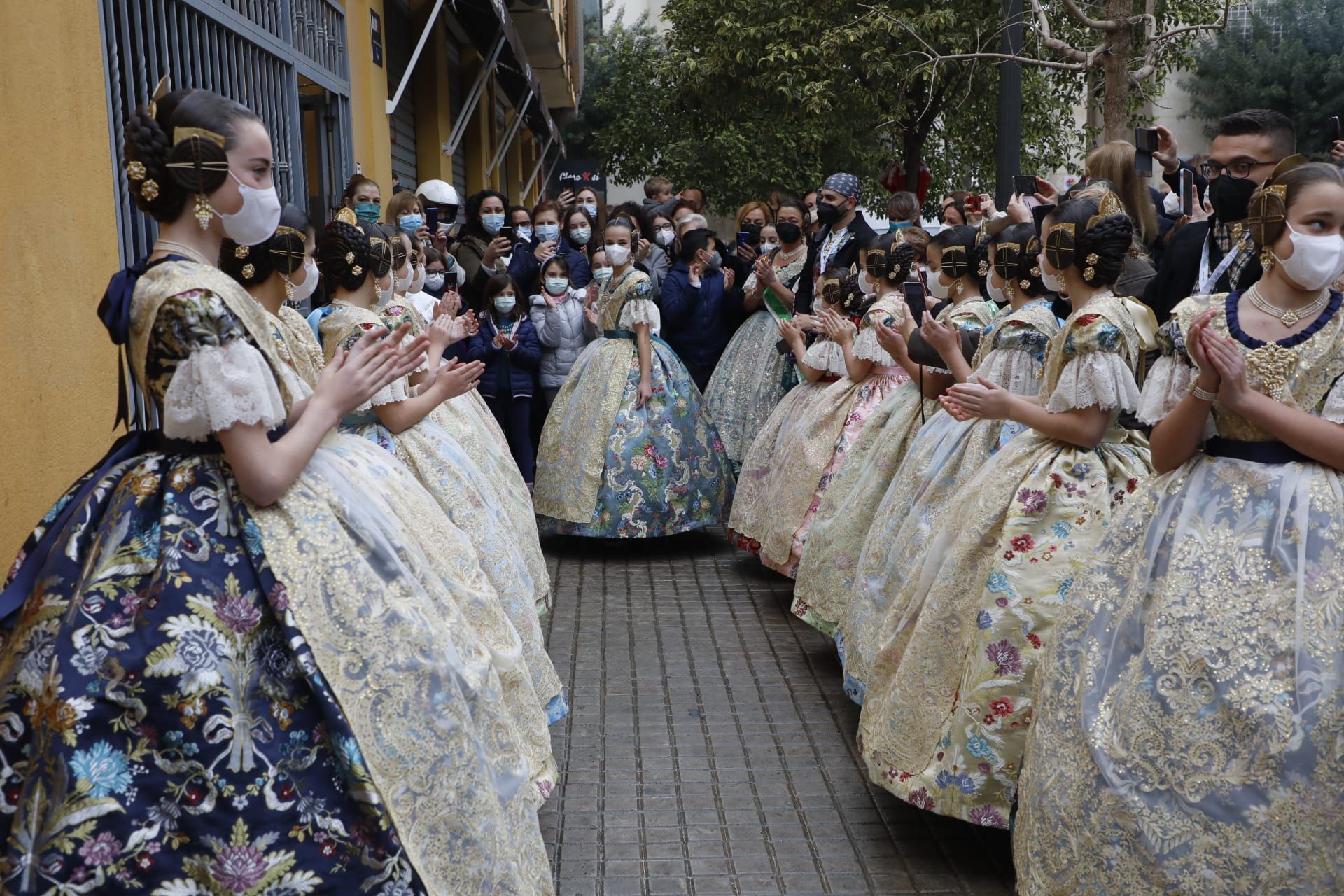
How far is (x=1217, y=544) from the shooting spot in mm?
2701

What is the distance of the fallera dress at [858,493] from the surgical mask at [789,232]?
2922 mm

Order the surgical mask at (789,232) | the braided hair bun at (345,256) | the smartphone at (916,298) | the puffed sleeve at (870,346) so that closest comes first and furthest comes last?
the braided hair bun at (345,256), the smartphone at (916,298), the puffed sleeve at (870,346), the surgical mask at (789,232)

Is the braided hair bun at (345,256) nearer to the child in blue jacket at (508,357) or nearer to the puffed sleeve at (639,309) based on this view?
the puffed sleeve at (639,309)

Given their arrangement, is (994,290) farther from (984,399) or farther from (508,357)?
(508,357)

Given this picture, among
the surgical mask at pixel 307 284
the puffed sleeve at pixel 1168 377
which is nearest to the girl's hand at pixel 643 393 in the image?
the surgical mask at pixel 307 284

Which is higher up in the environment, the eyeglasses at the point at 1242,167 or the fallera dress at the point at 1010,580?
the eyeglasses at the point at 1242,167

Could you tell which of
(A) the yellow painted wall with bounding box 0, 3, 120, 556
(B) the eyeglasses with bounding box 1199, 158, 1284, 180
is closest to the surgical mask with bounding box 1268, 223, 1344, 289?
(B) the eyeglasses with bounding box 1199, 158, 1284, 180

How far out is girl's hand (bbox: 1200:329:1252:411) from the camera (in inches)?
105

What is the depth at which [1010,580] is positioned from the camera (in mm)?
3578

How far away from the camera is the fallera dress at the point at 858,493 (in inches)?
203

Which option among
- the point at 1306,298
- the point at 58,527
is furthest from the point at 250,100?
the point at 1306,298

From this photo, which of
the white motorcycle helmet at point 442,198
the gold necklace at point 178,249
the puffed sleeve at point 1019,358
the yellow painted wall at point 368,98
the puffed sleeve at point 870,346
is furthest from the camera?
the white motorcycle helmet at point 442,198

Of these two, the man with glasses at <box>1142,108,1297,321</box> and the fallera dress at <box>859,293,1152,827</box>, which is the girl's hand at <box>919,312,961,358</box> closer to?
the fallera dress at <box>859,293,1152,827</box>

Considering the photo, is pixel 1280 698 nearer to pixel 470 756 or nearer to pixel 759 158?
pixel 470 756
